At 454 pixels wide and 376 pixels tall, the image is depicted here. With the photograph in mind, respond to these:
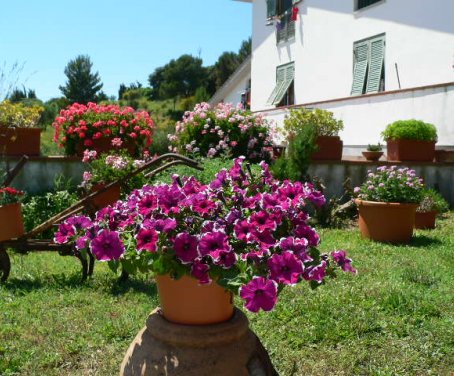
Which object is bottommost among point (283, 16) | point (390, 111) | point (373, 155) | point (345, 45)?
point (373, 155)

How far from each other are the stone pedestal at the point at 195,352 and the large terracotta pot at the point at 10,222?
298cm

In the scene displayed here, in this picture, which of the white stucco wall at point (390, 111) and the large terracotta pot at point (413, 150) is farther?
the white stucco wall at point (390, 111)

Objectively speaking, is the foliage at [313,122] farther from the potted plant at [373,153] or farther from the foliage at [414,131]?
the foliage at [414,131]

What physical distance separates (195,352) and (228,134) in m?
8.18

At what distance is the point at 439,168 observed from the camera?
9.96m

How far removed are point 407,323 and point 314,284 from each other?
2.08 m

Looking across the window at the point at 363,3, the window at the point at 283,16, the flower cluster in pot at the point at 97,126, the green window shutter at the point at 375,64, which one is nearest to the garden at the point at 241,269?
the flower cluster in pot at the point at 97,126

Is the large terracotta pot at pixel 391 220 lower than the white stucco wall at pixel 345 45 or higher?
lower

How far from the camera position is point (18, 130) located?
8695 mm

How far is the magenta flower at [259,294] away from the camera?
205cm

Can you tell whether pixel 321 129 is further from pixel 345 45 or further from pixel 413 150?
pixel 345 45

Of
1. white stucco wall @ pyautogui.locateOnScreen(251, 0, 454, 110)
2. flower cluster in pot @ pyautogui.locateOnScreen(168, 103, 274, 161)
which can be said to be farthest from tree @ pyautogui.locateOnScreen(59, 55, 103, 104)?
flower cluster in pot @ pyautogui.locateOnScreen(168, 103, 274, 161)

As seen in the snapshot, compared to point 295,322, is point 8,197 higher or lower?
higher

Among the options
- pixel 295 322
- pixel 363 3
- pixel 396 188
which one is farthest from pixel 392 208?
pixel 363 3
